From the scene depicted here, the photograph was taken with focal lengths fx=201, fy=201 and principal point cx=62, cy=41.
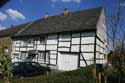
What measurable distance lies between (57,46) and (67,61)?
93.2 inches

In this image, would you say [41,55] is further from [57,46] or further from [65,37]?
[65,37]

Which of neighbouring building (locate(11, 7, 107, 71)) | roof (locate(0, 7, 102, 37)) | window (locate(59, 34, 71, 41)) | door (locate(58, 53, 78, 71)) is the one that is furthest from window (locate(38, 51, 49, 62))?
window (locate(59, 34, 71, 41))

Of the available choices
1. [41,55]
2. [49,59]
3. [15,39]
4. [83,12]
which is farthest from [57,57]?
[15,39]

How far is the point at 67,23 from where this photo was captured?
1024 inches

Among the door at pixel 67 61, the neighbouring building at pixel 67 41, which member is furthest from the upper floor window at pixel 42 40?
the door at pixel 67 61

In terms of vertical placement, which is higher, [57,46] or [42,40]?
[42,40]

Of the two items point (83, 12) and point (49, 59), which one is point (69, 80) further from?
point (83, 12)

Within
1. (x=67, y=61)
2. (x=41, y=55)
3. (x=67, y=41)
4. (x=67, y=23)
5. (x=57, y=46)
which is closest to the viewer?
(x=67, y=41)

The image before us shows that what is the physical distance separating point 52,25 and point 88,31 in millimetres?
7195

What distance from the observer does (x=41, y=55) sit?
27.2 m

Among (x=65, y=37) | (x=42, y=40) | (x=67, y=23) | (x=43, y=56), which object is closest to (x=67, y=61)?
(x=65, y=37)

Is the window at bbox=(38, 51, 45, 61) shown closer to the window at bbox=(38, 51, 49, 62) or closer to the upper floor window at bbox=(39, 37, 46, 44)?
the window at bbox=(38, 51, 49, 62)

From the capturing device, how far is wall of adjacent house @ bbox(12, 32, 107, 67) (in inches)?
864

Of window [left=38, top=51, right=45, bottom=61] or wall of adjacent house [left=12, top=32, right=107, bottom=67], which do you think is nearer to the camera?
wall of adjacent house [left=12, top=32, right=107, bottom=67]
